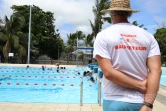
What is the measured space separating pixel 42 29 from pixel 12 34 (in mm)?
11828

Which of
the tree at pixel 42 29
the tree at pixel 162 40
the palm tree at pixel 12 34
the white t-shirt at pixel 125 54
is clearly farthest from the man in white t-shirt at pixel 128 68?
the tree at pixel 42 29

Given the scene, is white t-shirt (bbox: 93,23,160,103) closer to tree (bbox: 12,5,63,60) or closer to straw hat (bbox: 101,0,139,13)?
straw hat (bbox: 101,0,139,13)

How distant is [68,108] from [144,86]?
183 inches

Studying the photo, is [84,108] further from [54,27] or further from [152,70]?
[54,27]

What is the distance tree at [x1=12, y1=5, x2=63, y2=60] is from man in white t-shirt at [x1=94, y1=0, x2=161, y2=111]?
40.5 meters

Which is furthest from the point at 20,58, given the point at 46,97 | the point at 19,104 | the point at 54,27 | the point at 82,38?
the point at 19,104

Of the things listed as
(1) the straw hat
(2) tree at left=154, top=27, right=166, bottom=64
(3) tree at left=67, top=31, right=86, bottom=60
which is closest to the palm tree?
(3) tree at left=67, top=31, right=86, bottom=60

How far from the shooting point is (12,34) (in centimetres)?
3309

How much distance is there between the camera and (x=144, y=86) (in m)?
1.83

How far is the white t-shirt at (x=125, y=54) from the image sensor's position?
1821 mm

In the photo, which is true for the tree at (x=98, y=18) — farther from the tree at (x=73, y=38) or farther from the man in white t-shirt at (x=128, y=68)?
the man in white t-shirt at (x=128, y=68)

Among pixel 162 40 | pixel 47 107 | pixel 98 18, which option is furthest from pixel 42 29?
pixel 47 107

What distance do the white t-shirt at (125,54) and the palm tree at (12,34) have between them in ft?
104

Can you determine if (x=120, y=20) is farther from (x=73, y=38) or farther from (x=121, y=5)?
(x=73, y=38)
